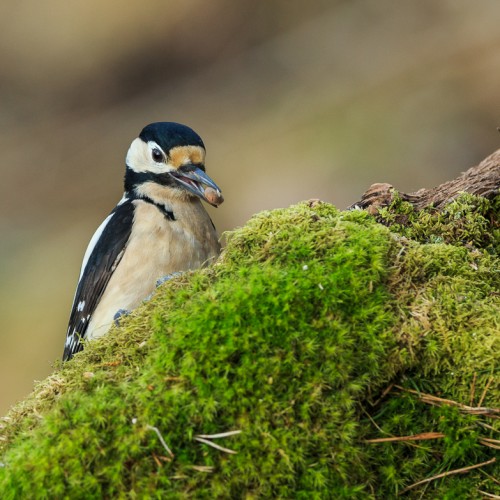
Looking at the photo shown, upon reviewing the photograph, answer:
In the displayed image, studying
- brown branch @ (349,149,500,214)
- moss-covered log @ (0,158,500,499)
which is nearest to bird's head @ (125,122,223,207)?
brown branch @ (349,149,500,214)

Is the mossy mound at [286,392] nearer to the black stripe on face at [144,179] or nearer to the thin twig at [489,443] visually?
the thin twig at [489,443]

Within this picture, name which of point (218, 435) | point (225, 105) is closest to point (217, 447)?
point (218, 435)

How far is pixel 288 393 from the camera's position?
2.51 m

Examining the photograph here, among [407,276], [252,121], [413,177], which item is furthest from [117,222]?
[252,121]

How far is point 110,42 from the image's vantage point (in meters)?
10.9

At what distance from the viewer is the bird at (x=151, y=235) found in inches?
175

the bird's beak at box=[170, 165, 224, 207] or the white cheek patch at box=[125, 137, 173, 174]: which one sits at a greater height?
the white cheek patch at box=[125, 137, 173, 174]

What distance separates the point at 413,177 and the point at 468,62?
6.01ft

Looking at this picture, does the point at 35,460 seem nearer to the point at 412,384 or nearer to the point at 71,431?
the point at 71,431

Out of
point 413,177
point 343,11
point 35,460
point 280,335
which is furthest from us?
point 343,11

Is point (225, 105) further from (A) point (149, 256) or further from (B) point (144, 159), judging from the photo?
(A) point (149, 256)

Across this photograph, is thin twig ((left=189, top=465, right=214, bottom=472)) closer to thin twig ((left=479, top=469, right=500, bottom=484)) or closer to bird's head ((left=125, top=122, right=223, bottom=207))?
thin twig ((left=479, top=469, right=500, bottom=484))

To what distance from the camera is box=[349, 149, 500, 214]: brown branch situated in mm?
3879

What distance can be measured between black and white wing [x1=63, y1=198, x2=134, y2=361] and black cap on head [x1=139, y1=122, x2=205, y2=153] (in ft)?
1.46
